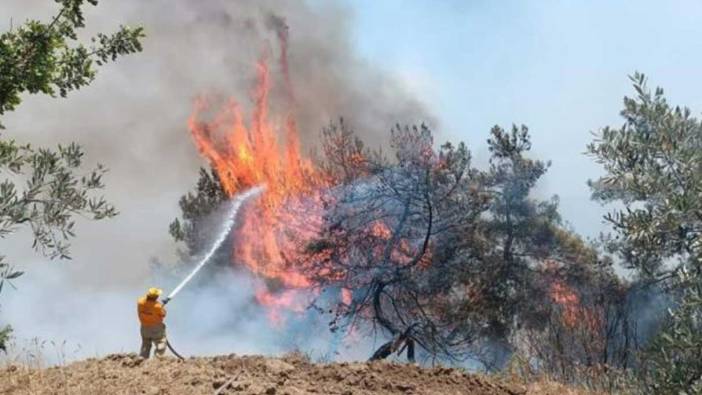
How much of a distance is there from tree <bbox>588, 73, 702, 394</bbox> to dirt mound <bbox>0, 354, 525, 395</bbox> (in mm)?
4360

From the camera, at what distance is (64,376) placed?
9594 mm

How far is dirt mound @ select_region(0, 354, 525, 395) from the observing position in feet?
28.9

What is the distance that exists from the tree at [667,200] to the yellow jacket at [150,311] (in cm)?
903

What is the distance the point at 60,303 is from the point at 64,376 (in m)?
43.4

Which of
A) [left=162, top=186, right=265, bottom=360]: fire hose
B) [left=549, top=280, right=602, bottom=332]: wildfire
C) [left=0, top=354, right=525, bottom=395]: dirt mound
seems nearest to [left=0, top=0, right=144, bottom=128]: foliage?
[left=0, top=354, right=525, bottom=395]: dirt mound

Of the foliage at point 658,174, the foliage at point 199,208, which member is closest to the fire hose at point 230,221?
the foliage at point 199,208

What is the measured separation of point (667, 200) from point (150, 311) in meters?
9.85

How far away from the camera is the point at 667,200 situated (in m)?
5.25

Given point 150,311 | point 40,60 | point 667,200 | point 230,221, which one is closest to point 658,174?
point 667,200

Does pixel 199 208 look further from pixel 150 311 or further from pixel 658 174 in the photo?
pixel 658 174

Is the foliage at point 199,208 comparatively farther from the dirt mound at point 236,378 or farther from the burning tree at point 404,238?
the dirt mound at point 236,378

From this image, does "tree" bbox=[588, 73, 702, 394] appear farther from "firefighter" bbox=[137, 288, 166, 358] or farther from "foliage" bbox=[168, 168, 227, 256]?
"foliage" bbox=[168, 168, 227, 256]

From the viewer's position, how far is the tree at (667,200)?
521 centimetres

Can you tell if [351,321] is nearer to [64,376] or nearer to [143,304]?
[143,304]
